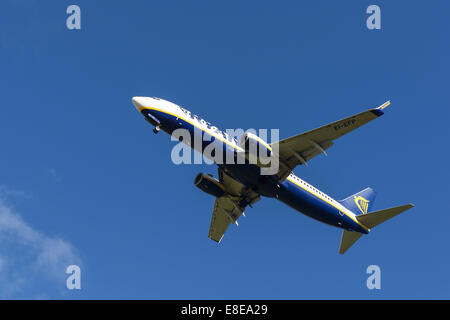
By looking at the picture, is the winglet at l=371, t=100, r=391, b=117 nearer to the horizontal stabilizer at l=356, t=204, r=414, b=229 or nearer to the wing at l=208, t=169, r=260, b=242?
the horizontal stabilizer at l=356, t=204, r=414, b=229

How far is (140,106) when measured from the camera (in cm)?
4203

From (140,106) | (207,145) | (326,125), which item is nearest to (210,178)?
(207,145)

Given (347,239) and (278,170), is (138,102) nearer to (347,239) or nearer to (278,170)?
(278,170)

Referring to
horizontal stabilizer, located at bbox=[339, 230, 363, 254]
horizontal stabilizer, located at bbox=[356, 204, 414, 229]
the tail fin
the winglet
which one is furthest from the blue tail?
the winglet

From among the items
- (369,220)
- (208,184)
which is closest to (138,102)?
(208,184)

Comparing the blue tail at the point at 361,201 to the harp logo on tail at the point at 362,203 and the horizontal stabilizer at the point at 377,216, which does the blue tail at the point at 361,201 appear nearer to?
the harp logo on tail at the point at 362,203

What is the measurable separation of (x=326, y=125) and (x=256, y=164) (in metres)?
6.84

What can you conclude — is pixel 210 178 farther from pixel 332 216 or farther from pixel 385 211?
pixel 385 211

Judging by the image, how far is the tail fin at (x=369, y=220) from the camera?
45656 mm

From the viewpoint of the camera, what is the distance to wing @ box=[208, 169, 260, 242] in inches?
1892

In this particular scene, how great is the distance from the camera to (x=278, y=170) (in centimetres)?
4288

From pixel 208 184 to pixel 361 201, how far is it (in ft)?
56.6

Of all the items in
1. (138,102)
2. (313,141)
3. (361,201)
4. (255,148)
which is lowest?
(361,201)

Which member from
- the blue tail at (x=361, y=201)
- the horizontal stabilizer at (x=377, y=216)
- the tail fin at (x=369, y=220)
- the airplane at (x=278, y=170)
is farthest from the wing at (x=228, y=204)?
the horizontal stabilizer at (x=377, y=216)
